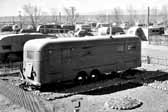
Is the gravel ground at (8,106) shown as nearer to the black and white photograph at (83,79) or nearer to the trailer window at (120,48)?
the black and white photograph at (83,79)

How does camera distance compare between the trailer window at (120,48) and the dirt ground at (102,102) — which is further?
the trailer window at (120,48)

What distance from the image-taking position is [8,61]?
1905cm

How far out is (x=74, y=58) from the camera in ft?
40.7

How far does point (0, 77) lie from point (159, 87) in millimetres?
10086

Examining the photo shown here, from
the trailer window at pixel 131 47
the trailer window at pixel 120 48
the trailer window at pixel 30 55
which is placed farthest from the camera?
the trailer window at pixel 131 47

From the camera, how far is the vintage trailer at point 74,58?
1155cm

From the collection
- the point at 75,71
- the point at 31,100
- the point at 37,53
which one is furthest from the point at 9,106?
the point at 75,71

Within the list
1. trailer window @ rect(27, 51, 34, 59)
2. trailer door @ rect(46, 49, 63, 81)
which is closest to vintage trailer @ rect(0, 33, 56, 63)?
trailer window @ rect(27, 51, 34, 59)

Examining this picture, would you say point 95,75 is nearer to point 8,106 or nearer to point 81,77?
point 81,77

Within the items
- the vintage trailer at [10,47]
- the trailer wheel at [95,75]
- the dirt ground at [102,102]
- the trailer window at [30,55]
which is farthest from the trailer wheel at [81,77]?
the vintage trailer at [10,47]

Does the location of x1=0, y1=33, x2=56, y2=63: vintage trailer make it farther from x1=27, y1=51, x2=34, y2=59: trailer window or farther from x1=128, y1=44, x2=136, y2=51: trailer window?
x1=128, y1=44, x2=136, y2=51: trailer window

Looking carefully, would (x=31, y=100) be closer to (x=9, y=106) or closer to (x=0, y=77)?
(x=9, y=106)

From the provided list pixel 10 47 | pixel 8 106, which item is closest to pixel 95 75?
pixel 8 106

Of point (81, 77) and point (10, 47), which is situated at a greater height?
point (10, 47)
